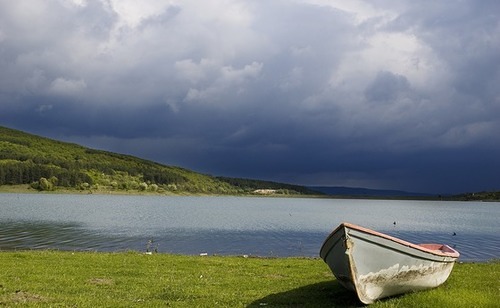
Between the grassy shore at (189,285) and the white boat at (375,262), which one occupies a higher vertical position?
the white boat at (375,262)

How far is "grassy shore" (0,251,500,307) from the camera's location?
17828 millimetres

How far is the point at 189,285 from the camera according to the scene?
867 inches

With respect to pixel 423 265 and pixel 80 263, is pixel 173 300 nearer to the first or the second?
pixel 423 265

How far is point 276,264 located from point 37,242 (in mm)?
32938

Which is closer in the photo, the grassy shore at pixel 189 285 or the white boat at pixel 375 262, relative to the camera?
the white boat at pixel 375 262

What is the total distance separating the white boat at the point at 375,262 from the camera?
16.7 meters

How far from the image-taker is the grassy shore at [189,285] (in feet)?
58.5

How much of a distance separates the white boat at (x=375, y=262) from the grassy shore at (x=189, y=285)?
0.58 metres

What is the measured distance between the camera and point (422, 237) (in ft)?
252

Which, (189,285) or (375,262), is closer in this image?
(375,262)

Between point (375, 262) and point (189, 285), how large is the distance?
30.3ft

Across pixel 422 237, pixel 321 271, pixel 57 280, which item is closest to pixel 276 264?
pixel 321 271

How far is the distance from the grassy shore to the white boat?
58cm

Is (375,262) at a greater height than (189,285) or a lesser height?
greater
